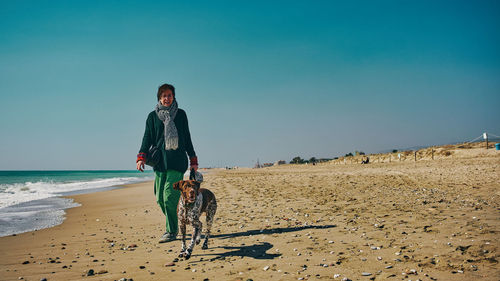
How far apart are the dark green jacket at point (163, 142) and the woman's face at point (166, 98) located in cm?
30

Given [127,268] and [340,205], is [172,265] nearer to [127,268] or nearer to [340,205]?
[127,268]

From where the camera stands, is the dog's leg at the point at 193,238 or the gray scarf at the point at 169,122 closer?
the dog's leg at the point at 193,238

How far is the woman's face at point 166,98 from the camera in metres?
6.31

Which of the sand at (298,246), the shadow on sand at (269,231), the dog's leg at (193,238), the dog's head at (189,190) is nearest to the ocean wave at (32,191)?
the sand at (298,246)

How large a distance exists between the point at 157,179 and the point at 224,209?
412 centimetres

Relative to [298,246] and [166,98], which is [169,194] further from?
[298,246]

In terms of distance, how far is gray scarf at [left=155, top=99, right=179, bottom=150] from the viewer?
619cm

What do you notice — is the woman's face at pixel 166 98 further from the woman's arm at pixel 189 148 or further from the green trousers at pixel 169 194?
the green trousers at pixel 169 194

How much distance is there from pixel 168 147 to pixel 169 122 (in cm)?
54

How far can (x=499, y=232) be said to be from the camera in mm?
5129

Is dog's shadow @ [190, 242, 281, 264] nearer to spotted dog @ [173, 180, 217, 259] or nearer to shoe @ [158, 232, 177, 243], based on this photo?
spotted dog @ [173, 180, 217, 259]

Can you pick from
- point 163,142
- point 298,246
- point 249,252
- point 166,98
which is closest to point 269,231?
point 298,246

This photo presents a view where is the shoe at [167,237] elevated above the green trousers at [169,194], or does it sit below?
below

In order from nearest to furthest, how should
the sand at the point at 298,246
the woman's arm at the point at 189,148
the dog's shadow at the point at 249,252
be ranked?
the sand at the point at 298,246, the dog's shadow at the point at 249,252, the woman's arm at the point at 189,148
